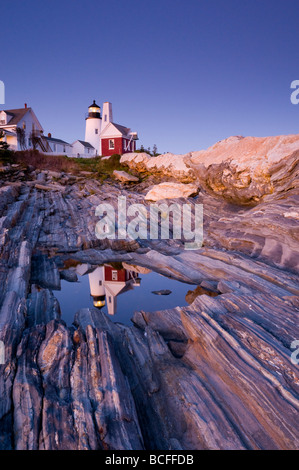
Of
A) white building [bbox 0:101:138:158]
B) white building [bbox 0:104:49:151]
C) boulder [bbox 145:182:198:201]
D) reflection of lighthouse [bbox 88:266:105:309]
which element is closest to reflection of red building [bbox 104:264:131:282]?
reflection of lighthouse [bbox 88:266:105:309]

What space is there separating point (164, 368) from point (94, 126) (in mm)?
59025

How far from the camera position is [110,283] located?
1327cm

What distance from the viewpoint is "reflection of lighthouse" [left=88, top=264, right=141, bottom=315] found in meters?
11.5

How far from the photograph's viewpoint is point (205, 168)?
24.5 m

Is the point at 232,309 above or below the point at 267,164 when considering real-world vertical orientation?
below

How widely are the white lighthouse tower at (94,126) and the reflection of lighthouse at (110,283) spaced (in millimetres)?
48392

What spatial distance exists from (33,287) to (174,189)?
15149 mm

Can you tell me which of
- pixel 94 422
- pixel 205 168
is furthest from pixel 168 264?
pixel 205 168

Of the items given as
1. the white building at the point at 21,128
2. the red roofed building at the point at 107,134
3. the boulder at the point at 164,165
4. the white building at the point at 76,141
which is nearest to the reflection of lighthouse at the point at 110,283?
the boulder at the point at 164,165

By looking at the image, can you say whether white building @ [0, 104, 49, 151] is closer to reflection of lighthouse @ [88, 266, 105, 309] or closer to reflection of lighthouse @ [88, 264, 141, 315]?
reflection of lighthouse @ [88, 266, 105, 309]

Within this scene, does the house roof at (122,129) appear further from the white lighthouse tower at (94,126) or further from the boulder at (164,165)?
the boulder at (164,165)

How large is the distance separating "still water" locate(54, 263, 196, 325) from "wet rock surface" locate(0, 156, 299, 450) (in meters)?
0.74

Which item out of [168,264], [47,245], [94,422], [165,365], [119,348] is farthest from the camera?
[47,245]
